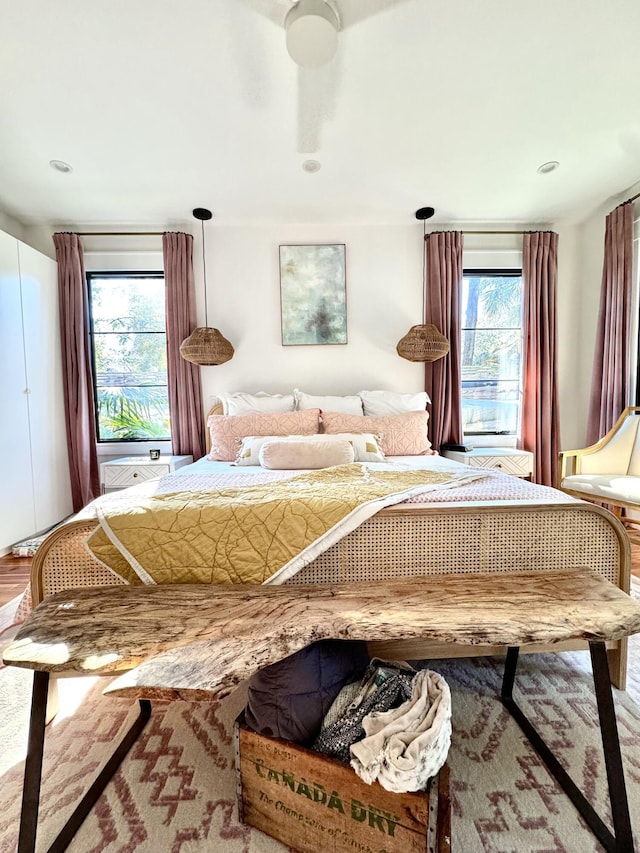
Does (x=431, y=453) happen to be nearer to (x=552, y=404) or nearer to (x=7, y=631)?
(x=552, y=404)

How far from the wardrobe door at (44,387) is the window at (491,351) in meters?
3.67

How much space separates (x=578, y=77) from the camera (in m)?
1.98

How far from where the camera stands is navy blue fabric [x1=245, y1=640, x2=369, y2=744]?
0.95 meters

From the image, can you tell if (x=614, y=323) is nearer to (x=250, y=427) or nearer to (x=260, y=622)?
(x=250, y=427)

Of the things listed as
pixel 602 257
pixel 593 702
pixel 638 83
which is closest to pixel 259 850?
pixel 593 702

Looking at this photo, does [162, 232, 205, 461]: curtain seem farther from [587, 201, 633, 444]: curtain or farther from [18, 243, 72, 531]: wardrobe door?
[587, 201, 633, 444]: curtain

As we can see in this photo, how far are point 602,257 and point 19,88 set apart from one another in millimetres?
4303

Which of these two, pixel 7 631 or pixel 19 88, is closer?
pixel 7 631

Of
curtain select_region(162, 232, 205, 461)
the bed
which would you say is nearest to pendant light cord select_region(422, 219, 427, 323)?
curtain select_region(162, 232, 205, 461)

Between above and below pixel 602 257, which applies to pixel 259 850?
below

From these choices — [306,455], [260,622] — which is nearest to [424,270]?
[306,455]

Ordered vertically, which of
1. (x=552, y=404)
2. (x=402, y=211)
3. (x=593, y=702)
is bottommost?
(x=593, y=702)

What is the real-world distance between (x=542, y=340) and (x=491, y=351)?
433 mm

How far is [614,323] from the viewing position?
3.10 meters
